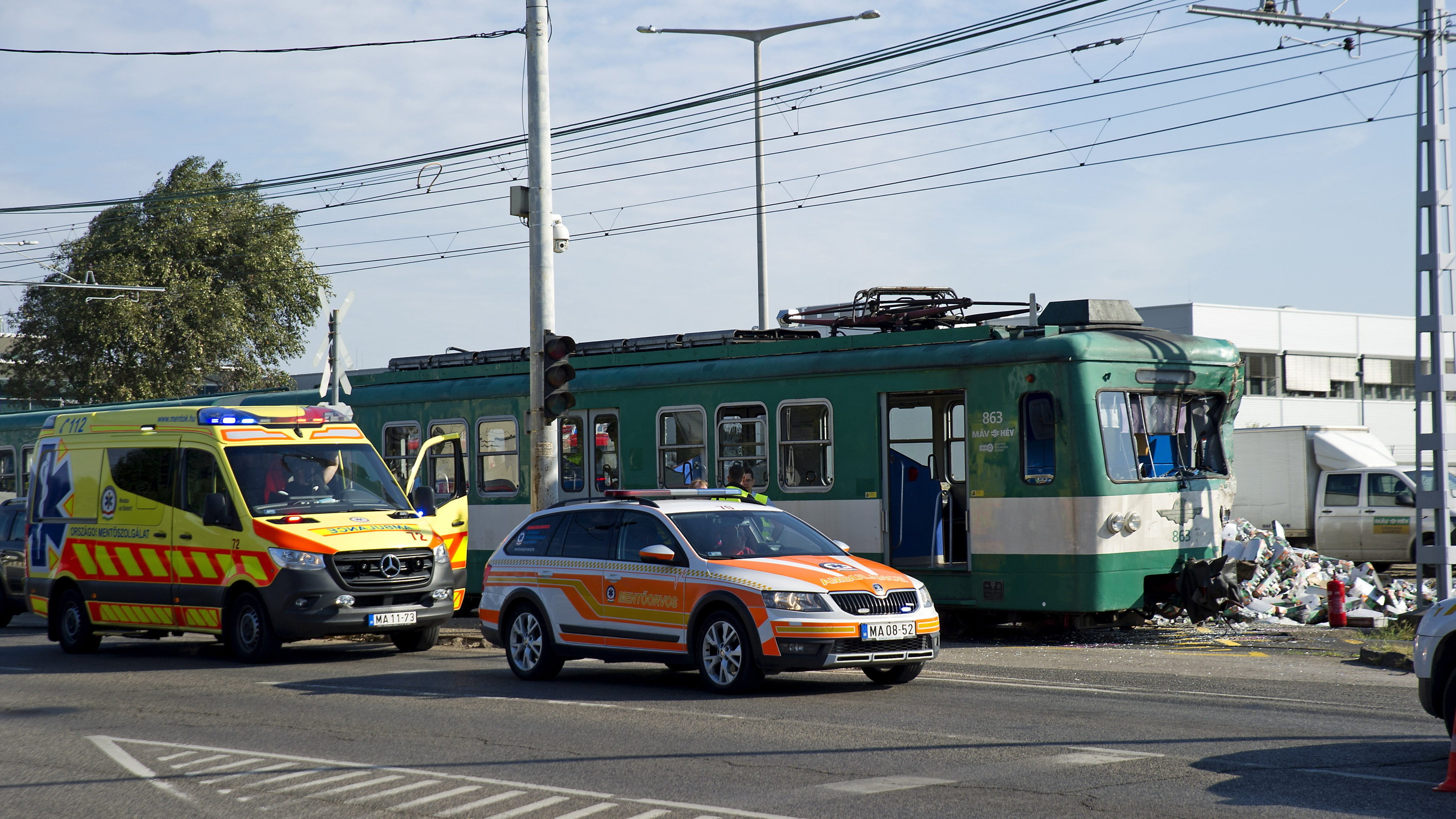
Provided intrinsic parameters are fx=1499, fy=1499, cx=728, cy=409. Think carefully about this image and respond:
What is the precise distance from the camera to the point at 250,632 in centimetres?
1523

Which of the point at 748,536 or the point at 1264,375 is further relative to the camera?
the point at 1264,375

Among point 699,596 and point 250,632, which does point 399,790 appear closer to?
point 699,596

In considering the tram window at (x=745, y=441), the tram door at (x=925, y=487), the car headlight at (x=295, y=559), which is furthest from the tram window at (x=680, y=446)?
the car headlight at (x=295, y=559)

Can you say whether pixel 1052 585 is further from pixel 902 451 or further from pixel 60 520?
pixel 60 520

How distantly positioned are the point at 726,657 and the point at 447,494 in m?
9.83

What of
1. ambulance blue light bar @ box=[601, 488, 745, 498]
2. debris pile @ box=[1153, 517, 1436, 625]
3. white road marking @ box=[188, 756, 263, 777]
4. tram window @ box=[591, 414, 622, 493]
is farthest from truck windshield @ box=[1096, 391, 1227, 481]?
white road marking @ box=[188, 756, 263, 777]

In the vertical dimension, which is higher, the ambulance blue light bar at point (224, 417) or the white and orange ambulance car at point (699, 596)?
the ambulance blue light bar at point (224, 417)

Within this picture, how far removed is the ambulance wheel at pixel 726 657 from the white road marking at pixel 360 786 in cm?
375

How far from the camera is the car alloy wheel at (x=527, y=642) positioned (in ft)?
43.7

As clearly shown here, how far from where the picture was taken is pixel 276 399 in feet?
80.1

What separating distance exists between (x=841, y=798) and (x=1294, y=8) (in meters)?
12.0

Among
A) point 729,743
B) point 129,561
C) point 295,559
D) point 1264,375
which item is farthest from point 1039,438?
point 1264,375

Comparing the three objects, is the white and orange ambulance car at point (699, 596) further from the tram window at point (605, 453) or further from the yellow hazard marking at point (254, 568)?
the tram window at point (605, 453)

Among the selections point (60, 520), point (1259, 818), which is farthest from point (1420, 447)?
point (60, 520)
